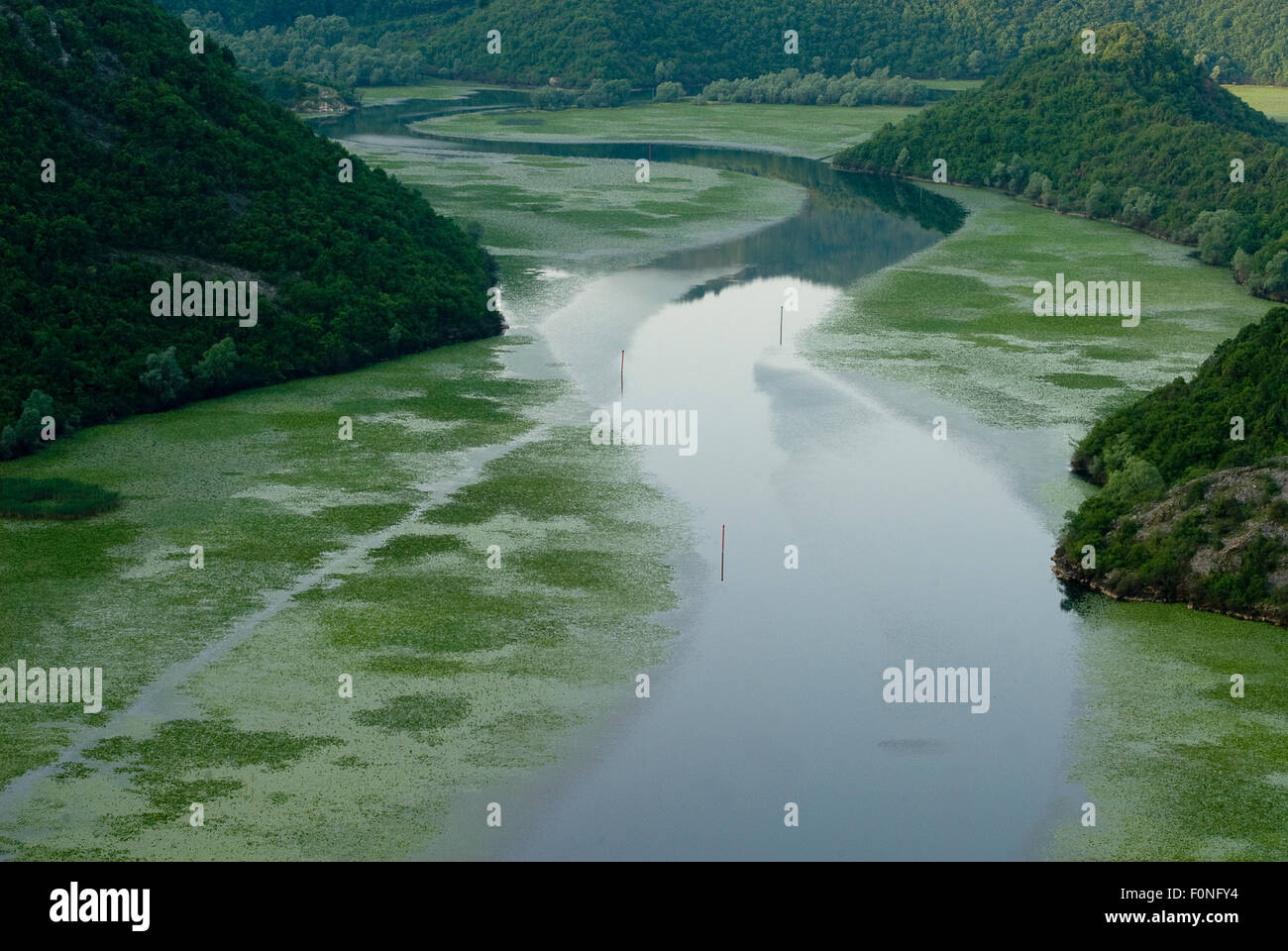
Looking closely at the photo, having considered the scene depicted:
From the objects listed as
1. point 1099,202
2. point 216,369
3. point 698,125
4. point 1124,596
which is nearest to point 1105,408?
point 1124,596

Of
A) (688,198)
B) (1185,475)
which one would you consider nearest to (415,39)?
(688,198)

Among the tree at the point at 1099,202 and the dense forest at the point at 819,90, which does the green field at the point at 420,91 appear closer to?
the dense forest at the point at 819,90

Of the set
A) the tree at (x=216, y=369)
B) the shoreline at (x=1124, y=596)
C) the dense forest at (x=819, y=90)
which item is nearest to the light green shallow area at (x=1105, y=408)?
the shoreline at (x=1124, y=596)

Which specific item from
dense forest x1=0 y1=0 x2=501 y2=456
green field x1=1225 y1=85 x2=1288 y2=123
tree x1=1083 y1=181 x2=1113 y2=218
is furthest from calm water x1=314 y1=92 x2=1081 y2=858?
green field x1=1225 y1=85 x2=1288 y2=123

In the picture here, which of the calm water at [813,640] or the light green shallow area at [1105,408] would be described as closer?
the calm water at [813,640]

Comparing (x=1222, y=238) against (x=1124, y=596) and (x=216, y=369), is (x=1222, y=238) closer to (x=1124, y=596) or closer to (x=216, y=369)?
(x=1124, y=596)

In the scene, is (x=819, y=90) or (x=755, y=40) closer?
(x=819, y=90)

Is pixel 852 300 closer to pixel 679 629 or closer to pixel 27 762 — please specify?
pixel 679 629
